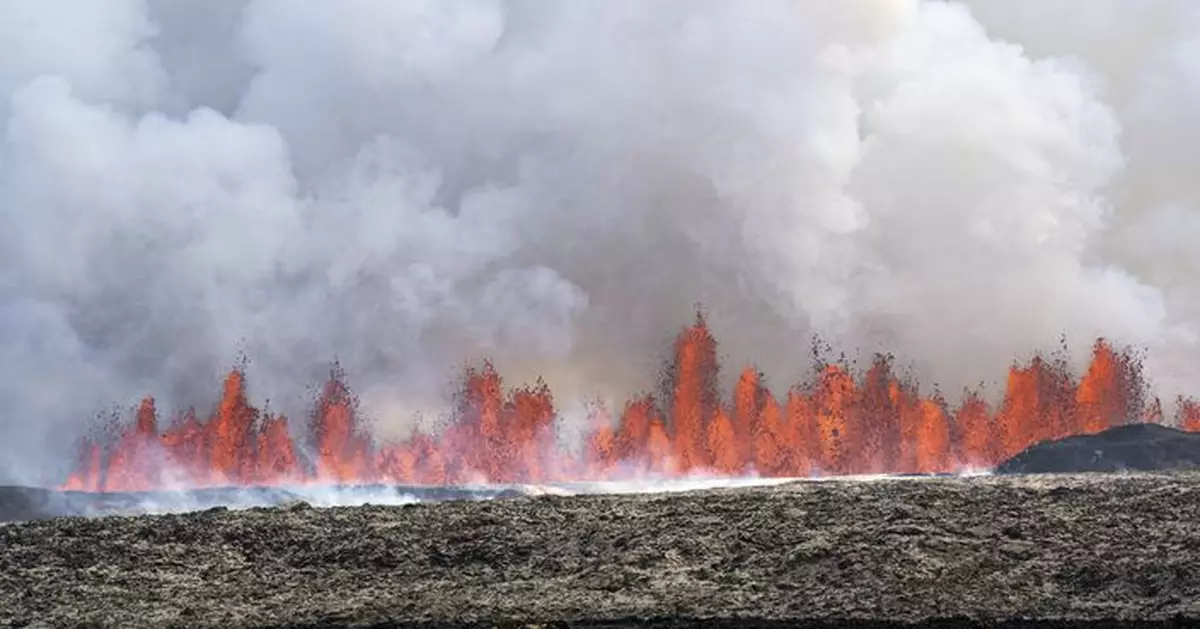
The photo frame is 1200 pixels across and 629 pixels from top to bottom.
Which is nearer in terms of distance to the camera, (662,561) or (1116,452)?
(662,561)

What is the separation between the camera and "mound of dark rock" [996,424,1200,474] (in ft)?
166

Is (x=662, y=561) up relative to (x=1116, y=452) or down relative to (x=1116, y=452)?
down

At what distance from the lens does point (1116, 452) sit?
173 ft

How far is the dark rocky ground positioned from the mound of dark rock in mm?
22508

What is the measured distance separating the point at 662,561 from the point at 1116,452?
114 ft

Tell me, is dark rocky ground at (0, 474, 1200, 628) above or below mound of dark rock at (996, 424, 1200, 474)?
below

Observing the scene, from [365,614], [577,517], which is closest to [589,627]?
[365,614]

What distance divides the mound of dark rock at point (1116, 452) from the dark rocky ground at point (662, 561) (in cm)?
2251

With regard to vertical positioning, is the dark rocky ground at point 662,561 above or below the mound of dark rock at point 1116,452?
below

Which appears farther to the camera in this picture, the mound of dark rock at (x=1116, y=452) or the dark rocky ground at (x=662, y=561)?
the mound of dark rock at (x=1116, y=452)

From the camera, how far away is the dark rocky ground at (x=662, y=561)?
21.9 m

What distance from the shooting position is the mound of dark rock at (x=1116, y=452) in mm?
50656

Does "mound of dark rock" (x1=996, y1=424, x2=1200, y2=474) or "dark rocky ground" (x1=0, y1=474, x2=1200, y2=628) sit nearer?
"dark rocky ground" (x1=0, y1=474, x2=1200, y2=628)

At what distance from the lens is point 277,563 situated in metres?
26.6
